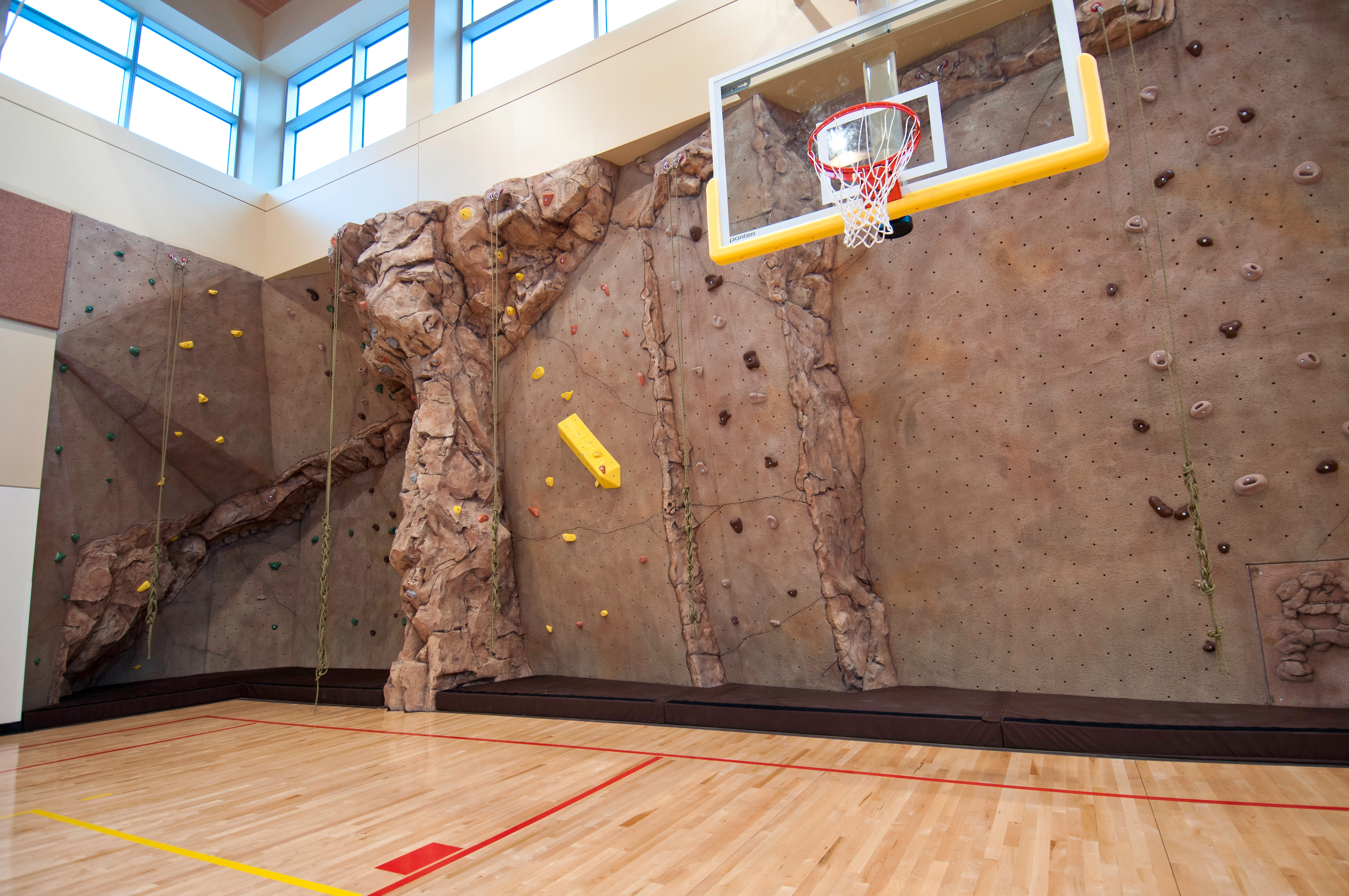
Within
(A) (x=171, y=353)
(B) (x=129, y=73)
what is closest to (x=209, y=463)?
(A) (x=171, y=353)

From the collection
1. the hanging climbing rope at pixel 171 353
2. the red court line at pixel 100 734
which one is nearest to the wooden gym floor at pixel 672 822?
the red court line at pixel 100 734

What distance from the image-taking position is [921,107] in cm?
356

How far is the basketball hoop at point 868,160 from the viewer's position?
138 inches

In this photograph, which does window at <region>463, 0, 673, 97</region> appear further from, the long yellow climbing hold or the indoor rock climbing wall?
the long yellow climbing hold

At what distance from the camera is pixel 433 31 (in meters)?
7.07

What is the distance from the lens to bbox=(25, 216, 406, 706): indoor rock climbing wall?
6.33 m

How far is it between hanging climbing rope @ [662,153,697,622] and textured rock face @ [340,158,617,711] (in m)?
0.67

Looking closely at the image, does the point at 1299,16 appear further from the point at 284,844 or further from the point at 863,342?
the point at 284,844

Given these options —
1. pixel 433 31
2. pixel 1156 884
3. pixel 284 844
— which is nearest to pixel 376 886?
pixel 284 844

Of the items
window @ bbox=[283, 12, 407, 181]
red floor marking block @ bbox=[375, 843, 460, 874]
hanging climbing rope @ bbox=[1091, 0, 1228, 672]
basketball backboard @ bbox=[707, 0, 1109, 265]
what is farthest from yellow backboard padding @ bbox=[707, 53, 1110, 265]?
window @ bbox=[283, 12, 407, 181]

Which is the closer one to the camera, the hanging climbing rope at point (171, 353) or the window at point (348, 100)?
the hanging climbing rope at point (171, 353)

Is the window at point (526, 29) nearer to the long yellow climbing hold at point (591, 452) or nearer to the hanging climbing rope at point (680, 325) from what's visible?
the hanging climbing rope at point (680, 325)

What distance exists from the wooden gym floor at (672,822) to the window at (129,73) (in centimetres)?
592

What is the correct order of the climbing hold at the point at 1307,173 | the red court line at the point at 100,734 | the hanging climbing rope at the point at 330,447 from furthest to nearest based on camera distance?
the hanging climbing rope at the point at 330,447 < the red court line at the point at 100,734 < the climbing hold at the point at 1307,173
